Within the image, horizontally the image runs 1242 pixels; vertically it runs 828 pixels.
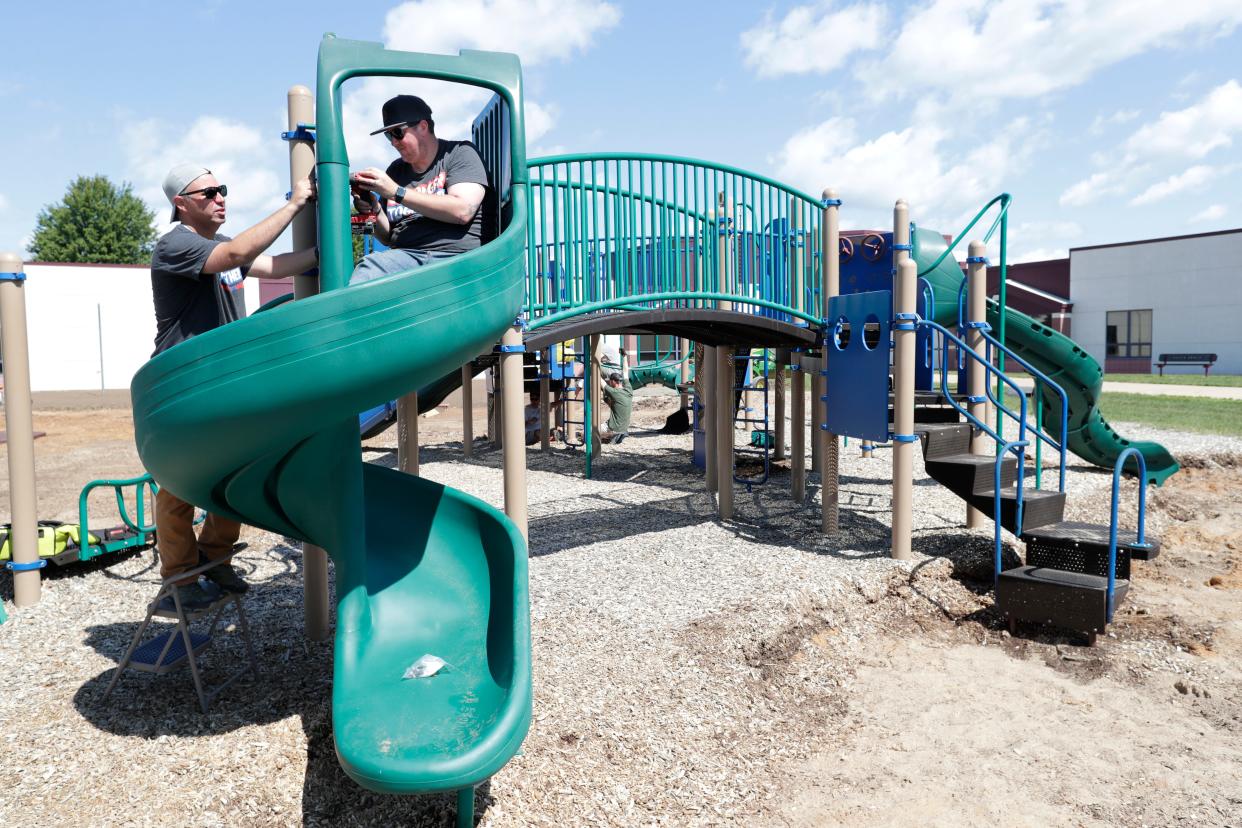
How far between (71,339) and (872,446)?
25.3 metres

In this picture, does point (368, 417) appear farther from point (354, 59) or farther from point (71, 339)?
point (71, 339)

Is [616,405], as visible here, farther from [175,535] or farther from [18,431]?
[175,535]

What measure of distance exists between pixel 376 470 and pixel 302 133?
5.13 ft

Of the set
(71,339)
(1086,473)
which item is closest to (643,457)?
(1086,473)

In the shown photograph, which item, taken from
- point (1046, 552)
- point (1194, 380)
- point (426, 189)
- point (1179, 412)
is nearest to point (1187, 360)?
point (1194, 380)

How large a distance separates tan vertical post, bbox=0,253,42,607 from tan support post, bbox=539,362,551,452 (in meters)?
7.41

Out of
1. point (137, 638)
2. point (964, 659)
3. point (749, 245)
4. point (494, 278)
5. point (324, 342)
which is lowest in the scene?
point (964, 659)

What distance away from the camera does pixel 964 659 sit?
487 cm

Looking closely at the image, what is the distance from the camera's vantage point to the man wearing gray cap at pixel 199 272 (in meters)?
3.37

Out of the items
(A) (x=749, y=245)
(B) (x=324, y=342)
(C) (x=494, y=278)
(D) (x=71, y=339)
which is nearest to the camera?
(B) (x=324, y=342)

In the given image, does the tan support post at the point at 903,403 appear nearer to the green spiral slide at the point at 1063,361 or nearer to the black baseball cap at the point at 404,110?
the green spiral slide at the point at 1063,361

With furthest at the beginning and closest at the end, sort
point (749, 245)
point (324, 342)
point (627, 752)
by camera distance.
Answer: point (749, 245) < point (627, 752) < point (324, 342)

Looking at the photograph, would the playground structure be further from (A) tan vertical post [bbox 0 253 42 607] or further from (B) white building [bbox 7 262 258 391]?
(B) white building [bbox 7 262 258 391]

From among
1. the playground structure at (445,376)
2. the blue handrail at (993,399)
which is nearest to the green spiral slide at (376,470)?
the playground structure at (445,376)
